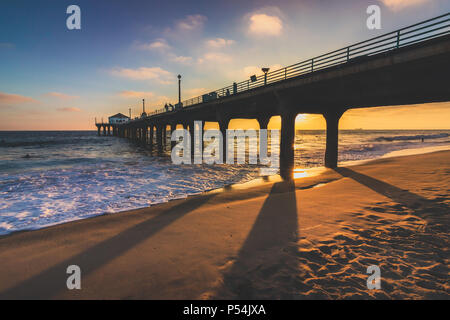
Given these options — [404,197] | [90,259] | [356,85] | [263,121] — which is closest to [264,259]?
[90,259]

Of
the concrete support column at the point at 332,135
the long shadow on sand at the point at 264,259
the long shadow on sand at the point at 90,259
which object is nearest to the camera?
the long shadow on sand at the point at 264,259

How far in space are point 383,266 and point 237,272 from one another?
272cm

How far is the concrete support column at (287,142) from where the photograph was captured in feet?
54.7

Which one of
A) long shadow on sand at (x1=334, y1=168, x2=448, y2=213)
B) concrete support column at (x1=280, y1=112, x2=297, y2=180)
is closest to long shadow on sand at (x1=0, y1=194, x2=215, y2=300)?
long shadow on sand at (x1=334, y1=168, x2=448, y2=213)

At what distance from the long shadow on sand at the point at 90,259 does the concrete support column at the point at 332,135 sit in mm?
15658

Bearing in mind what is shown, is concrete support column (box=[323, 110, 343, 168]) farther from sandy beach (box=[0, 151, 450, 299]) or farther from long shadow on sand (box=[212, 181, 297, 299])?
long shadow on sand (box=[212, 181, 297, 299])

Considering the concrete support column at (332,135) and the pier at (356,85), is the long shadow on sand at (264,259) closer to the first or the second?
the pier at (356,85)

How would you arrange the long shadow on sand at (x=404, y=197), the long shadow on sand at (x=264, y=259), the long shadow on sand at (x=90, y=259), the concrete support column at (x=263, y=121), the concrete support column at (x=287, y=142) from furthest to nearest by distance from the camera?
the concrete support column at (x=263, y=121), the concrete support column at (x=287, y=142), the long shadow on sand at (x=404, y=197), the long shadow on sand at (x=90, y=259), the long shadow on sand at (x=264, y=259)

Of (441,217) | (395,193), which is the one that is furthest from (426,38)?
(441,217)

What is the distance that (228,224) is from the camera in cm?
646

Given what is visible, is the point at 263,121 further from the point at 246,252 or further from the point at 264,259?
the point at 264,259

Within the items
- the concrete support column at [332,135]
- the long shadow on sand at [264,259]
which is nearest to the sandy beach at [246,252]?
the long shadow on sand at [264,259]

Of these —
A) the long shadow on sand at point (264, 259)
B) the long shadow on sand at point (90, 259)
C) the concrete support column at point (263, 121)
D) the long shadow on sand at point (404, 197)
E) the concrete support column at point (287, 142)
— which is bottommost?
the long shadow on sand at point (90, 259)
